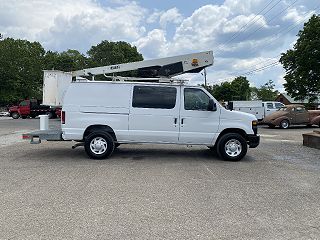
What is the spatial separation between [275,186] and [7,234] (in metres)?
4.88

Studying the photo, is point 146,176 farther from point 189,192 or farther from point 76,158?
point 76,158

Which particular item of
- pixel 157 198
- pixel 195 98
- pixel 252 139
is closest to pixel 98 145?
pixel 195 98

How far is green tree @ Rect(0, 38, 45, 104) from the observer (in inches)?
2275

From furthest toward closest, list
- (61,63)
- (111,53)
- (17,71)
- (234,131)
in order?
1. (111,53)
2. (61,63)
3. (17,71)
4. (234,131)

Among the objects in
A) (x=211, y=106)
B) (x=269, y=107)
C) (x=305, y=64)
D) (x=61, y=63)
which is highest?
(x=61, y=63)

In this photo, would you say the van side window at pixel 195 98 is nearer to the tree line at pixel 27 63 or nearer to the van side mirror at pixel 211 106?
the van side mirror at pixel 211 106

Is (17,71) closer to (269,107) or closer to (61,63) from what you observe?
(61,63)

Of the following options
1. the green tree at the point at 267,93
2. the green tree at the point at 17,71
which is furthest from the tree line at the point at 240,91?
the green tree at the point at 17,71

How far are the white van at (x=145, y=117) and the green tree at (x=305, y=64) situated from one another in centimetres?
2864

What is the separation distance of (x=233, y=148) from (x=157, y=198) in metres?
4.28

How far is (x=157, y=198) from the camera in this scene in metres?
5.73

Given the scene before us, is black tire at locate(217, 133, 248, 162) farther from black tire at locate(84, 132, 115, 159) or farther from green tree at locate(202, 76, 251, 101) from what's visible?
green tree at locate(202, 76, 251, 101)

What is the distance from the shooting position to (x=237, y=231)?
4.38m

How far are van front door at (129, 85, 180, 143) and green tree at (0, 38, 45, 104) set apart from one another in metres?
54.4
